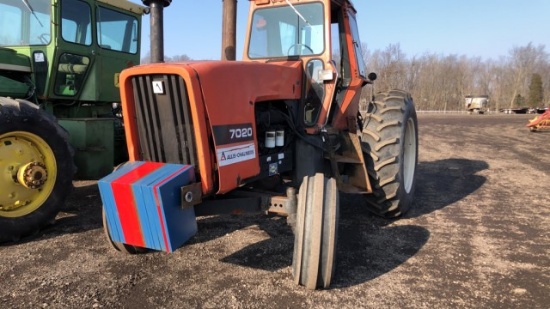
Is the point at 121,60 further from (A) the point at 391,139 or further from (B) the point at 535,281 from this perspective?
(B) the point at 535,281

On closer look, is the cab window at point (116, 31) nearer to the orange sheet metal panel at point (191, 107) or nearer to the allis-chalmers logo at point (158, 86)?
the orange sheet metal panel at point (191, 107)

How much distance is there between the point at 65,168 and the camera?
4.34 metres

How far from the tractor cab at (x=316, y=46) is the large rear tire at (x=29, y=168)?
2.25 m

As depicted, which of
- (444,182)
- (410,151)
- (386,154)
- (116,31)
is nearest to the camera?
(386,154)

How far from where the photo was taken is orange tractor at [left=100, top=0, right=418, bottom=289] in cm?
300

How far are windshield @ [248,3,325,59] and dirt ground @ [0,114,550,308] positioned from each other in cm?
192

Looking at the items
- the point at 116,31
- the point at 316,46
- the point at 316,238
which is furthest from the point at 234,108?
the point at 116,31

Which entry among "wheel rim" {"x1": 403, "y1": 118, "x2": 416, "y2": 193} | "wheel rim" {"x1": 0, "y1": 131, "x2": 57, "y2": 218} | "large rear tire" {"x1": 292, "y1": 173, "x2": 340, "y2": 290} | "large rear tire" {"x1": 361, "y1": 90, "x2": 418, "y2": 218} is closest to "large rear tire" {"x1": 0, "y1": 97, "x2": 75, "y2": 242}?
"wheel rim" {"x1": 0, "y1": 131, "x2": 57, "y2": 218}

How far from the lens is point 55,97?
226 inches

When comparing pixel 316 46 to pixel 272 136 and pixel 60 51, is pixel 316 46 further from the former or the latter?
pixel 60 51

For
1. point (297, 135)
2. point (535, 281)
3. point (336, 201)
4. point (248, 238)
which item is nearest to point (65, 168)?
point (248, 238)

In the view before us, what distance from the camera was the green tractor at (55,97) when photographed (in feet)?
13.2

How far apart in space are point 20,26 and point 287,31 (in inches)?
139

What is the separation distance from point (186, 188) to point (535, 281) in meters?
2.82
